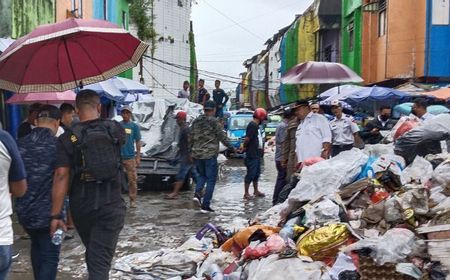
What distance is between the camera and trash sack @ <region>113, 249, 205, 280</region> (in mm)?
6125

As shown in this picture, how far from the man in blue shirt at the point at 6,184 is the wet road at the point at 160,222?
8.95 feet

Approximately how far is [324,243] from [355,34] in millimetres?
26727

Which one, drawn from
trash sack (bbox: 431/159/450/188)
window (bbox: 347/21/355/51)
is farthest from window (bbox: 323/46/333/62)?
trash sack (bbox: 431/159/450/188)

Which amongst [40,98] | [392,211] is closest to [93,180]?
[392,211]

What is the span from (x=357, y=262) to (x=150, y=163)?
28.3 ft

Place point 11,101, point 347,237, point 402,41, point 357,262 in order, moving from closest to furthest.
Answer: point 357,262 → point 347,237 → point 11,101 → point 402,41

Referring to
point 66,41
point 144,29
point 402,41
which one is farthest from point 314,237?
point 144,29

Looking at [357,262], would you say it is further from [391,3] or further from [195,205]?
[391,3]

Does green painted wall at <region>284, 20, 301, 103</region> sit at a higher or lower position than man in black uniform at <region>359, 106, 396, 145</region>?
higher

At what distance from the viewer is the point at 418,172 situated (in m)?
6.88

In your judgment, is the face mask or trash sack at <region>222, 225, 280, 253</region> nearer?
trash sack at <region>222, 225, 280, 253</region>

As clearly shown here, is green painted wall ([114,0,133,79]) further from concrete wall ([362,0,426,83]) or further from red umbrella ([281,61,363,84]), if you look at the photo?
red umbrella ([281,61,363,84])

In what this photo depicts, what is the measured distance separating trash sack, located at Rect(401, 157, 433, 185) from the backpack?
3.47m

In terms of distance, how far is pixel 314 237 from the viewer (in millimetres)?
5461
